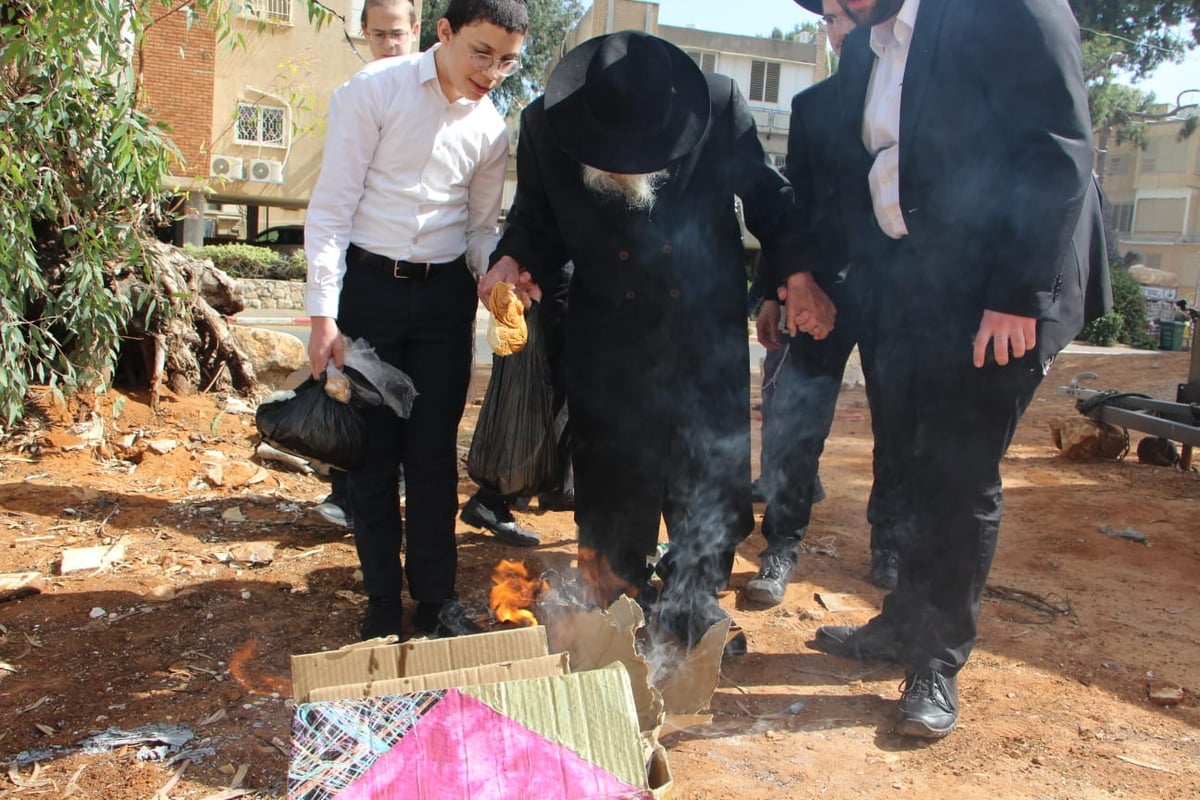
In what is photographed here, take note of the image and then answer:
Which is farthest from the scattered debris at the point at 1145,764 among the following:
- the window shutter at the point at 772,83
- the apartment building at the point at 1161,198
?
the apartment building at the point at 1161,198

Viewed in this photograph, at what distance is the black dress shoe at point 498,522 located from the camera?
13.8ft

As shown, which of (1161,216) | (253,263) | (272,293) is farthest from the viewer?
(1161,216)

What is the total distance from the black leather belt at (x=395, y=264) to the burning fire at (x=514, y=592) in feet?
3.92

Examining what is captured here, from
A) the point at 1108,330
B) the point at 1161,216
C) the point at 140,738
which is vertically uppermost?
the point at 1161,216

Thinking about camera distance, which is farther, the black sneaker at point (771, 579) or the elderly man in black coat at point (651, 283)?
the black sneaker at point (771, 579)

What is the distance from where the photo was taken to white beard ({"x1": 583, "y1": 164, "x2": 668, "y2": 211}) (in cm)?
272

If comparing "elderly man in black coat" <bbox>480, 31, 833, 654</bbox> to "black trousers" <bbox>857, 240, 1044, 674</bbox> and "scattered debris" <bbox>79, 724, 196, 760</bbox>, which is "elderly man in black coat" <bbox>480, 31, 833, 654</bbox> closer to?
"black trousers" <bbox>857, 240, 1044, 674</bbox>

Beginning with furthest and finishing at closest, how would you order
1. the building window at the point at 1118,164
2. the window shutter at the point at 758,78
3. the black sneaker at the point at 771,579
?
the building window at the point at 1118,164
the window shutter at the point at 758,78
the black sneaker at the point at 771,579

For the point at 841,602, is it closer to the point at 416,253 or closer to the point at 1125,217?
the point at 416,253

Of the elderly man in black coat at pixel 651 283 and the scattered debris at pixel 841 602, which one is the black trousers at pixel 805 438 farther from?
the elderly man in black coat at pixel 651 283

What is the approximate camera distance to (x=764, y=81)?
34.3 m

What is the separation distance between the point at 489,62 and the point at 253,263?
19106 millimetres

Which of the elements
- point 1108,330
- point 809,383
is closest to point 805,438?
point 809,383

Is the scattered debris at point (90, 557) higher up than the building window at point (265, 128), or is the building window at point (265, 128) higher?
the building window at point (265, 128)
